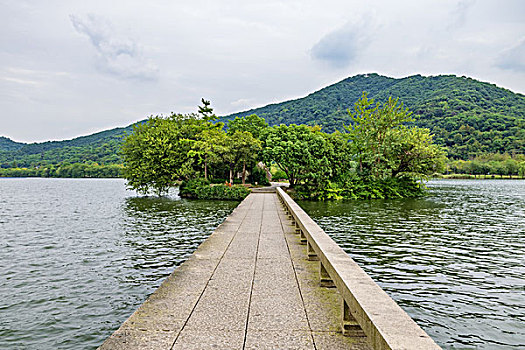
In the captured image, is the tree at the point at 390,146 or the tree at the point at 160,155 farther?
the tree at the point at 160,155

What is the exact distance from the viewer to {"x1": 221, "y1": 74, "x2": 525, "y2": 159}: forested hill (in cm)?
8925

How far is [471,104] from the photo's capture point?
3930 inches

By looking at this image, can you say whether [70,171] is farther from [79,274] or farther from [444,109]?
[79,274]

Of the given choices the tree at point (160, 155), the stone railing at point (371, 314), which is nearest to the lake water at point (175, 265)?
the stone railing at point (371, 314)

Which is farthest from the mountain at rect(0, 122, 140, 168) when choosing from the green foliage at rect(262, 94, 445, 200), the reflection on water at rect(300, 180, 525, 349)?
the reflection on water at rect(300, 180, 525, 349)

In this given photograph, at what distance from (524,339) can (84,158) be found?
12208cm

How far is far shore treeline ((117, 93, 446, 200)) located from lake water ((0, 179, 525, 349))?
49.6ft

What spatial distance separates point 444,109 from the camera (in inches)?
3814

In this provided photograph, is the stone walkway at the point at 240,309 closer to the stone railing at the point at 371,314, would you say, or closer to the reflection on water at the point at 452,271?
the stone railing at the point at 371,314

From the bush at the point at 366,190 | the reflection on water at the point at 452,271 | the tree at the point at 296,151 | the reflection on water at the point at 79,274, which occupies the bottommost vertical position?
the reflection on water at the point at 452,271

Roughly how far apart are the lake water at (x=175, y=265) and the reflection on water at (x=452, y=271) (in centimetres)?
2

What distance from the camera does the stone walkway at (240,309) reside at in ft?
10.2

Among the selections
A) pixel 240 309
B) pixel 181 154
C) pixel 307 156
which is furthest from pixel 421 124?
pixel 240 309

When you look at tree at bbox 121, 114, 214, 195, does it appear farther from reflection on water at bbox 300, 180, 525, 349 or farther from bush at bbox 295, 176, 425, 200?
reflection on water at bbox 300, 180, 525, 349
